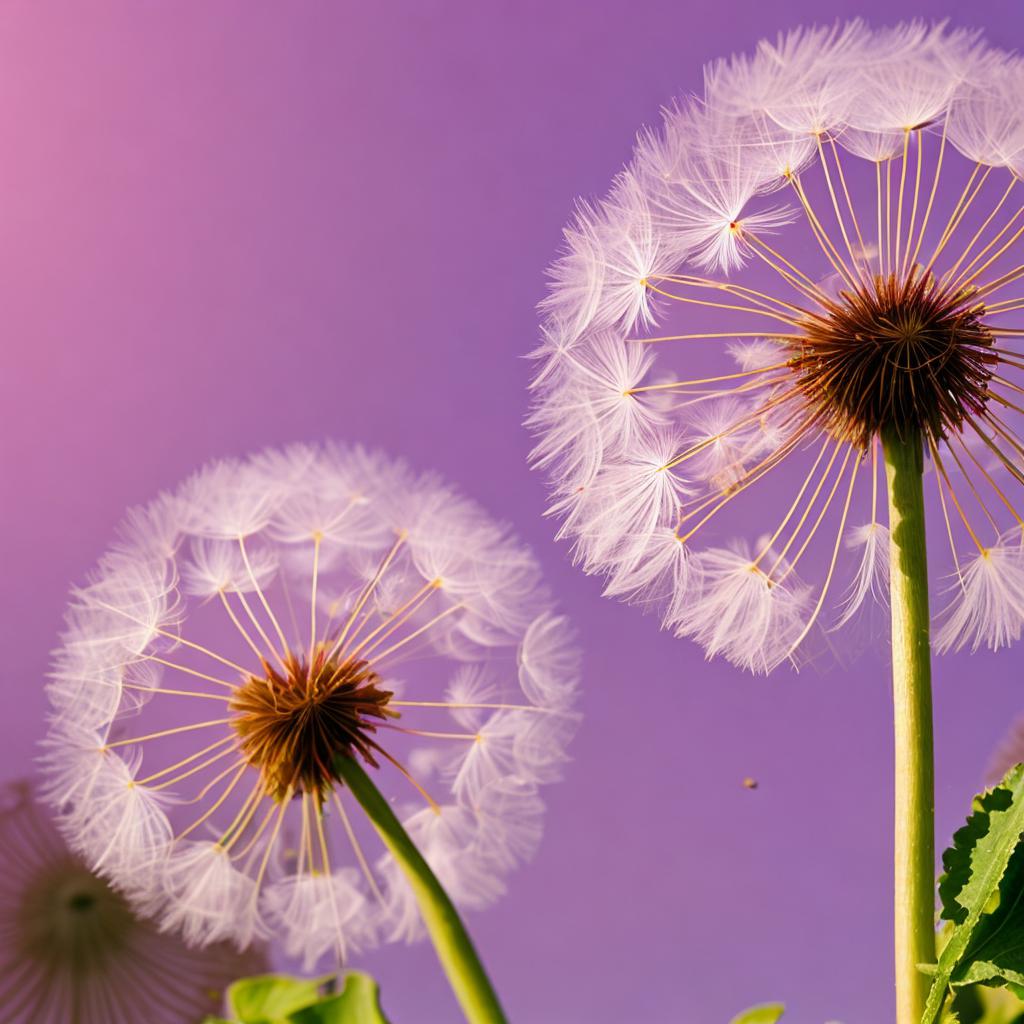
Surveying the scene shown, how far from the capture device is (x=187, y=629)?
240cm

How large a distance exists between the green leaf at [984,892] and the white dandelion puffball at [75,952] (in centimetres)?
234

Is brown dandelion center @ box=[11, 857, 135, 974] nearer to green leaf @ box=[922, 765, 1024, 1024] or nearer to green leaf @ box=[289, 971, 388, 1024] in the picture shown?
green leaf @ box=[289, 971, 388, 1024]

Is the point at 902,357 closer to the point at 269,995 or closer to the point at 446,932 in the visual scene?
the point at 446,932

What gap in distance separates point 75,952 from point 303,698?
187cm

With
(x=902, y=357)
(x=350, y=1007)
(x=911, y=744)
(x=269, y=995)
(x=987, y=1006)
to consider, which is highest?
(x=902, y=357)

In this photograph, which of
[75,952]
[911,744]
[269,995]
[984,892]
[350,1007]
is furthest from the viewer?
[75,952]

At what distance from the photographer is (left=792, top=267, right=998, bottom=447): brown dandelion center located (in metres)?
1.73

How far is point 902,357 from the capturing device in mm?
1749

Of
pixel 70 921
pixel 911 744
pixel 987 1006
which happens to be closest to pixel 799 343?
pixel 911 744

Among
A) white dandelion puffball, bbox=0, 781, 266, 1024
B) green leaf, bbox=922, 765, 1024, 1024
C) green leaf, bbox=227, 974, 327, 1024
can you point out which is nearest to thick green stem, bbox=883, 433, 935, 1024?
green leaf, bbox=922, 765, 1024, 1024

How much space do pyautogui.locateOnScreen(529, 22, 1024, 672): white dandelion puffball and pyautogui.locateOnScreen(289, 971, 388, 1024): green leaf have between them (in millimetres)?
962

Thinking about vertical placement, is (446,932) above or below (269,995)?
below

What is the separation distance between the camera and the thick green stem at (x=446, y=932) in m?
1.85

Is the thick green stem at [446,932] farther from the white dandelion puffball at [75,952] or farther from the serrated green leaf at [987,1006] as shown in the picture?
the white dandelion puffball at [75,952]
